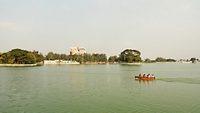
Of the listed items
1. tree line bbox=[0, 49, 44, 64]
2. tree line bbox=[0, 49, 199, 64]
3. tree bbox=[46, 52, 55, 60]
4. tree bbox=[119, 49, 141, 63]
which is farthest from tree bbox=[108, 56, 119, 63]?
tree line bbox=[0, 49, 44, 64]

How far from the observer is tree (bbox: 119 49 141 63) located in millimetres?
132500

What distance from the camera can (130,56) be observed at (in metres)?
132

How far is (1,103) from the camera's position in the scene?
17.8 meters

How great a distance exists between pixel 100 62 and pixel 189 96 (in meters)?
128

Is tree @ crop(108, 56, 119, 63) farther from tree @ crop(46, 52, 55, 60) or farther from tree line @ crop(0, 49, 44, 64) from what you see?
tree line @ crop(0, 49, 44, 64)

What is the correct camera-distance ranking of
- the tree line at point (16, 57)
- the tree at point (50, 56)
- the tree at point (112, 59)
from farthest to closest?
the tree at point (112, 59), the tree at point (50, 56), the tree line at point (16, 57)

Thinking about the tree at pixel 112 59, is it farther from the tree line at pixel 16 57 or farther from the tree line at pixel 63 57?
the tree line at pixel 16 57

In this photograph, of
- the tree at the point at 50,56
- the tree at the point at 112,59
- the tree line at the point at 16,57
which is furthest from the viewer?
the tree at the point at 112,59

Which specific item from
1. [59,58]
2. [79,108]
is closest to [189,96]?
[79,108]

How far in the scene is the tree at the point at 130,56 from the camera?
13250 centimetres

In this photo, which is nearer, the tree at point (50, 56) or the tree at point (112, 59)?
the tree at point (50, 56)

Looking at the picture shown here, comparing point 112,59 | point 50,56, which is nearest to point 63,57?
point 50,56

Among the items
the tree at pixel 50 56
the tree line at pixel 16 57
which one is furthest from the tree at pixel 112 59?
the tree line at pixel 16 57

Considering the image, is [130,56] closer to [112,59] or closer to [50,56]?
[112,59]
